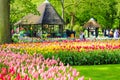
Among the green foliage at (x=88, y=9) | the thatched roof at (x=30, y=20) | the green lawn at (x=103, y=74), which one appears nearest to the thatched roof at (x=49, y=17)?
the thatched roof at (x=30, y=20)

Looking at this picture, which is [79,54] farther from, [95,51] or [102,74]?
[102,74]

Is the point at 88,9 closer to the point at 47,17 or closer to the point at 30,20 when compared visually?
the point at 30,20

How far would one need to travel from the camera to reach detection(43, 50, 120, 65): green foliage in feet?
60.2

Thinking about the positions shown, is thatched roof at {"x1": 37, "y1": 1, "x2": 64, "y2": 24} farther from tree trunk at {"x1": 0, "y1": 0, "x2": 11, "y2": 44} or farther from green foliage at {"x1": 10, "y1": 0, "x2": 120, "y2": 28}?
tree trunk at {"x1": 0, "y1": 0, "x2": 11, "y2": 44}

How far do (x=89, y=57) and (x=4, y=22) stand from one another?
7.69 meters

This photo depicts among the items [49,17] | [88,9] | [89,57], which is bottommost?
[89,57]

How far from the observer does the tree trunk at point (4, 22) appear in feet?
79.9

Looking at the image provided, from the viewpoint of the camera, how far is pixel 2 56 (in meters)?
11.0

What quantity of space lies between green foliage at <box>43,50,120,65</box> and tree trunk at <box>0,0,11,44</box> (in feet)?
22.9

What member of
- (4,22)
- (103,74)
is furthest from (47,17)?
(103,74)

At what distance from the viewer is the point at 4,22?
24.6 meters

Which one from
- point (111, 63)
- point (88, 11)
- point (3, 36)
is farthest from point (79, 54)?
point (88, 11)

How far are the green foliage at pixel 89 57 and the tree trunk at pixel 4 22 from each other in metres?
6.98

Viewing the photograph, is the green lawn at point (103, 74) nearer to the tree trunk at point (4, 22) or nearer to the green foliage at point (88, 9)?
the tree trunk at point (4, 22)
